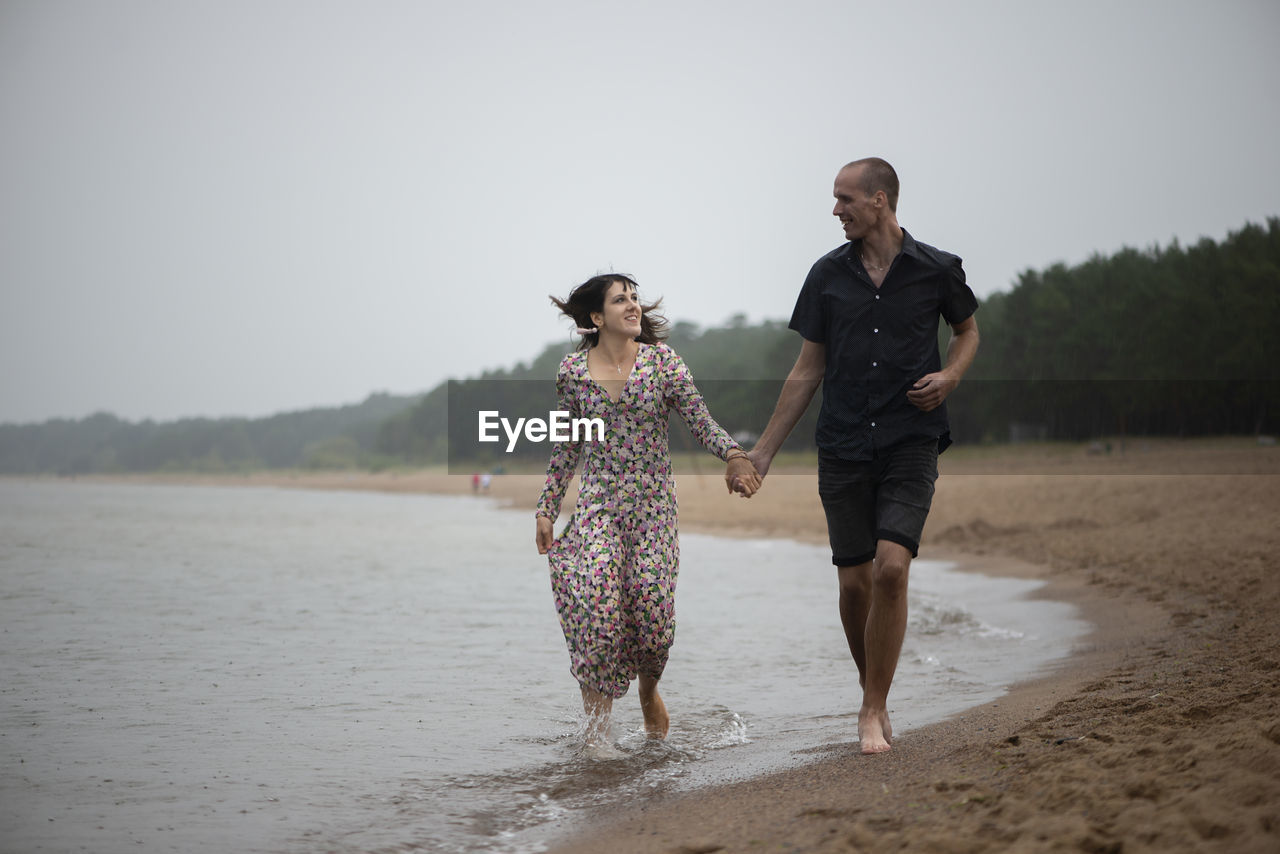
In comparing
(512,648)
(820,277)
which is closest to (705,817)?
(820,277)

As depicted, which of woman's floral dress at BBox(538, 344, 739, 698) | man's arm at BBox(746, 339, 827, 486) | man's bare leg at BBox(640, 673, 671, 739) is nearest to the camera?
man's arm at BBox(746, 339, 827, 486)

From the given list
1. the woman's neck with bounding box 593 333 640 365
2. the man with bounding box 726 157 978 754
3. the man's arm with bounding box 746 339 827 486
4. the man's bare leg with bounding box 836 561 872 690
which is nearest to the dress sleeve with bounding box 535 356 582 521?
the woman's neck with bounding box 593 333 640 365

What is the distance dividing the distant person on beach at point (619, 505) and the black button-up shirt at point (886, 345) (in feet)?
1.75

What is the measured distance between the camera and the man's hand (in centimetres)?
390

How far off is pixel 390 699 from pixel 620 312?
9.61 ft

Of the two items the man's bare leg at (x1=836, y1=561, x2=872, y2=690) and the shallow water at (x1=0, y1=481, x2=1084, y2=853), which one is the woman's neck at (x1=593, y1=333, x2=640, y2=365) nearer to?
the man's bare leg at (x1=836, y1=561, x2=872, y2=690)

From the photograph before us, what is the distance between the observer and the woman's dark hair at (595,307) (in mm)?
4648

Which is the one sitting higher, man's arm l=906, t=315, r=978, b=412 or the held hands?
man's arm l=906, t=315, r=978, b=412

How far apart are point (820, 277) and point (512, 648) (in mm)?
4856

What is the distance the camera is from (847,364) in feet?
13.3

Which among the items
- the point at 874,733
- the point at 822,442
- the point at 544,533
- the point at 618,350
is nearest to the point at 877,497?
the point at 822,442

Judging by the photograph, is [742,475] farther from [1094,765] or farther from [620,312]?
[1094,765]

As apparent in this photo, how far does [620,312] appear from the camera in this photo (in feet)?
14.9

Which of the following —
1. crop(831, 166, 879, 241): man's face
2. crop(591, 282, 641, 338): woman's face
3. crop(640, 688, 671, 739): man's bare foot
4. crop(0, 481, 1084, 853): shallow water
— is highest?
crop(831, 166, 879, 241): man's face
